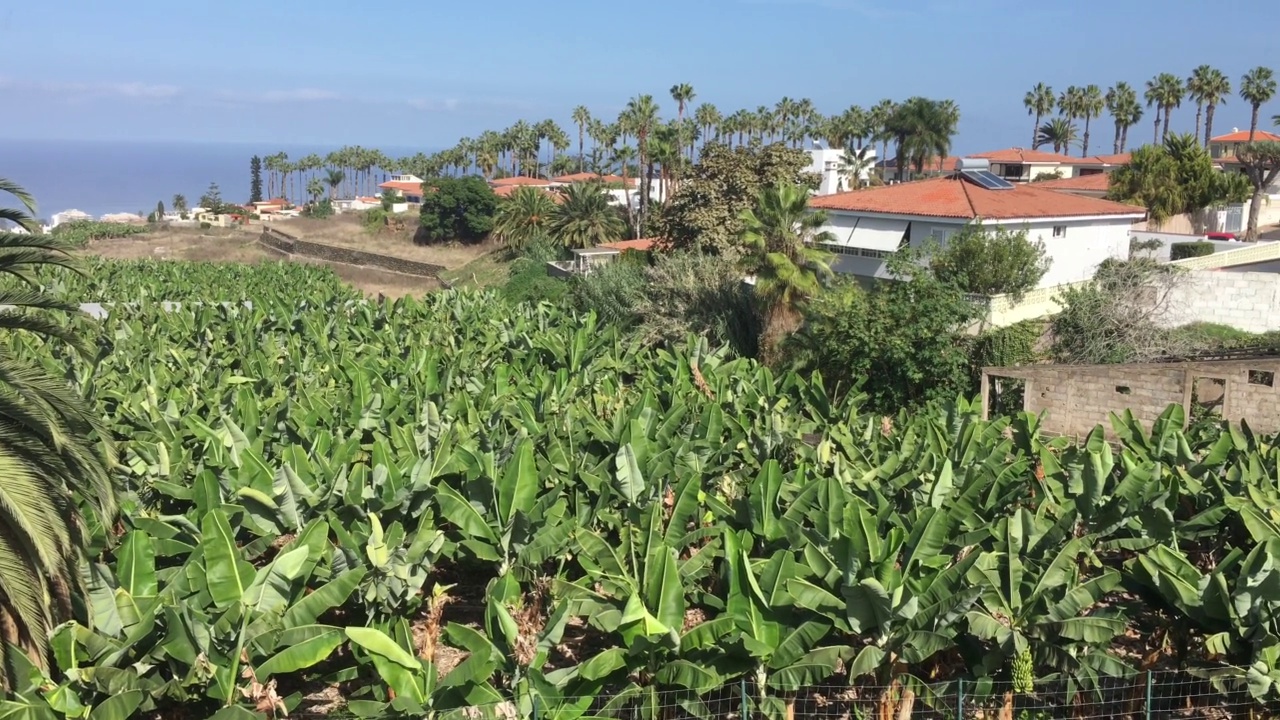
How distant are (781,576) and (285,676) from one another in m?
5.43

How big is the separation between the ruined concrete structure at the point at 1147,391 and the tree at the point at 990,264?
19.2 feet

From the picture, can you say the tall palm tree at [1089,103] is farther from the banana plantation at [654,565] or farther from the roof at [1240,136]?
the banana plantation at [654,565]

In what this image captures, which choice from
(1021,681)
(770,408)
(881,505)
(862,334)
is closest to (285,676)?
(881,505)

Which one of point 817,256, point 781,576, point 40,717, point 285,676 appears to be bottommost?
point 285,676

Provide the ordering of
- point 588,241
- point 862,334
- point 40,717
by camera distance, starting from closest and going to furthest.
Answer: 1. point 40,717
2. point 862,334
3. point 588,241

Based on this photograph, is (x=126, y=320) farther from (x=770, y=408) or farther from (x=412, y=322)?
(x=770, y=408)

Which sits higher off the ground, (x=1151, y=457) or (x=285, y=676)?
(x=1151, y=457)

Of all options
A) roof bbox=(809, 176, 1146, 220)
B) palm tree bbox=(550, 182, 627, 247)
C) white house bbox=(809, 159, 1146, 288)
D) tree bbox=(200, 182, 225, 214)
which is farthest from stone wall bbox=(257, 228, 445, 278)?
tree bbox=(200, 182, 225, 214)

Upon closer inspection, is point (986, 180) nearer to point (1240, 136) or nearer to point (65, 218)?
point (1240, 136)

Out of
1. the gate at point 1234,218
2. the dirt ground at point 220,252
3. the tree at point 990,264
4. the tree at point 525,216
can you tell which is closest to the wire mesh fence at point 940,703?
the tree at point 990,264

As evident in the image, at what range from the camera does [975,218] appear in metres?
27.2

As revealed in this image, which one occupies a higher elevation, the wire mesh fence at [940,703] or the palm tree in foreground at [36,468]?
the palm tree in foreground at [36,468]

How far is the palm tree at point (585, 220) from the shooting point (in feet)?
167

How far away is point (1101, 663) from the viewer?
8656 mm
